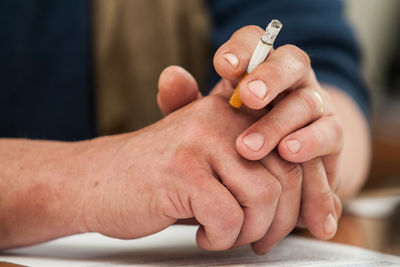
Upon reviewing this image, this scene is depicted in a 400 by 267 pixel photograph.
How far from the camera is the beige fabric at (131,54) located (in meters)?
0.96

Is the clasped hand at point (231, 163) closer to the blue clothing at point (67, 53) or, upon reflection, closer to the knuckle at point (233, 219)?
the knuckle at point (233, 219)

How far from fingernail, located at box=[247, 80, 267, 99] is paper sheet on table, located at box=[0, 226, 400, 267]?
0.15m

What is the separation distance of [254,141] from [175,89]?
0.38 ft

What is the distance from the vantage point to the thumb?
47cm

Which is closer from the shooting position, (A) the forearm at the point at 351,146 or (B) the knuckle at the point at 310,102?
(B) the knuckle at the point at 310,102

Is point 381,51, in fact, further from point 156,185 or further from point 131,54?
point 156,185

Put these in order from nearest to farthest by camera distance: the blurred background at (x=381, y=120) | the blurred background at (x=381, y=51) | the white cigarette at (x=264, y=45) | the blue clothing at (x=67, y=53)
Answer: the white cigarette at (x=264, y=45) → the blurred background at (x=381, y=120) → the blue clothing at (x=67, y=53) → the blurred background at (x=381, y=51)

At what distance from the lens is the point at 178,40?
3.39ft

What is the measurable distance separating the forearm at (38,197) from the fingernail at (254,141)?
0.18m

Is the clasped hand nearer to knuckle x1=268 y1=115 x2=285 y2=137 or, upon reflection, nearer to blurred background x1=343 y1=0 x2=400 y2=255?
knuckle x1=268 y1=115 x2=285 y2=137

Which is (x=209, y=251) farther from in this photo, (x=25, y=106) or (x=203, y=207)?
(x=25, y=106)

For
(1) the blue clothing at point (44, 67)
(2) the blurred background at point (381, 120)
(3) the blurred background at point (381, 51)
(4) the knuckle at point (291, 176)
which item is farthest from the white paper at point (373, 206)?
(3) the blurred background at point (381, 51)

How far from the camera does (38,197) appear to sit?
46 centimetres

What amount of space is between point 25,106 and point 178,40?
368 mm
